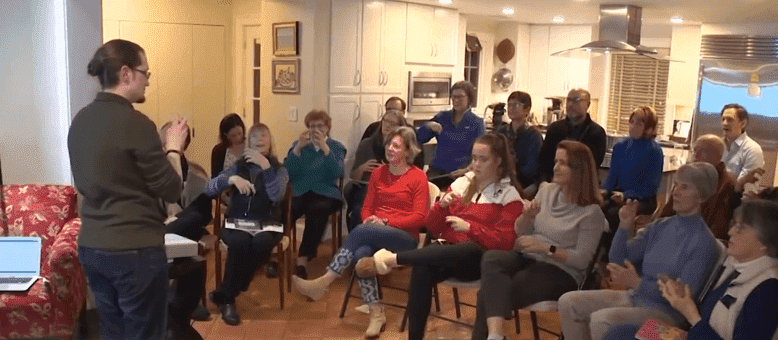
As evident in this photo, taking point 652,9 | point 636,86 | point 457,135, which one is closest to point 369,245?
point 457,135

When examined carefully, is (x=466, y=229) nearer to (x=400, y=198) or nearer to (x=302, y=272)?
(x=400, y=198)

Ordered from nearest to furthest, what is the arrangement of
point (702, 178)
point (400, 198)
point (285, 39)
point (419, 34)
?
point (702, 178)
point (400, 198)
point (285, 39)
point (419, 34)

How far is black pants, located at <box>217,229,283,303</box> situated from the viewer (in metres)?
3.97

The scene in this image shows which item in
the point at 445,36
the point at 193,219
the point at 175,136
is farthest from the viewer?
the point at 445,36

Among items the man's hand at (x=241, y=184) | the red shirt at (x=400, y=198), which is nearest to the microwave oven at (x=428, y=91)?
the red shirt at (x=400, y=198)

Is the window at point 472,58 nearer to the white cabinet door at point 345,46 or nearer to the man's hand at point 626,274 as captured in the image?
the white cabinet door at point 345,46

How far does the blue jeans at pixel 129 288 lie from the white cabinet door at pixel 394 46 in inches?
168

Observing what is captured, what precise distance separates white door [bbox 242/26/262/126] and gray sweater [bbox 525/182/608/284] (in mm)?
4239

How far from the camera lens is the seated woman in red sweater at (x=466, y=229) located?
11.0ft

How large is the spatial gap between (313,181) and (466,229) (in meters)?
1.70

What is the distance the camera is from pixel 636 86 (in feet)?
31.7

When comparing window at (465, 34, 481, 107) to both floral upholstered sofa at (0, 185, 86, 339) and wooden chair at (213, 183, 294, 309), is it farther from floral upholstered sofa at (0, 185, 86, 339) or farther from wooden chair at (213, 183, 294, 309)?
floral upholstered sofa at (0, 185, 86, 339)

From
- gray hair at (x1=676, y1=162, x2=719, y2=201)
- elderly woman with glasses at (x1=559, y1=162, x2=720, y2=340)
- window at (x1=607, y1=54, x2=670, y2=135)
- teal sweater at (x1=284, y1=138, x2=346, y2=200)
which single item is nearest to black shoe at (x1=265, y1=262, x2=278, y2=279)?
teal sweater at (x1=284, y1=138, x2=346, y2=200)

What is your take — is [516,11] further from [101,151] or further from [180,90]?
[101,151]
